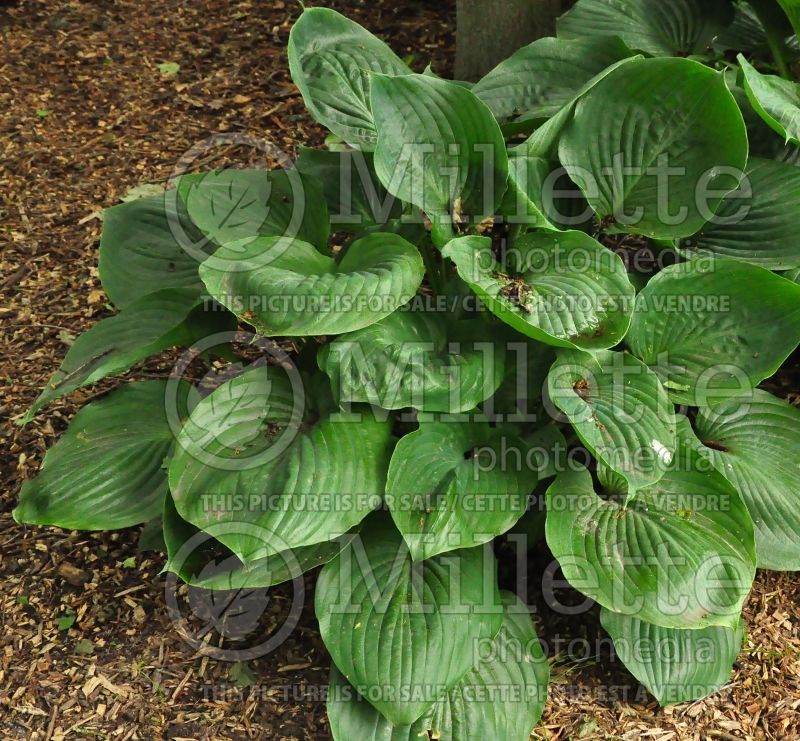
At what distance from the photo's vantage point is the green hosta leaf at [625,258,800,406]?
6.12 feet

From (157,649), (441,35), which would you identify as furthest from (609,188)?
(441,35)

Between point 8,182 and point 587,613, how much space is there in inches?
104

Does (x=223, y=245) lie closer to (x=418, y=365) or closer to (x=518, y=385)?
(x=418, y=365)

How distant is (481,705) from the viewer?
1.95 m

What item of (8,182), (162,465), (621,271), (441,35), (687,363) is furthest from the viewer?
(441,35)

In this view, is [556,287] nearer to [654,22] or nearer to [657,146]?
[657,146]

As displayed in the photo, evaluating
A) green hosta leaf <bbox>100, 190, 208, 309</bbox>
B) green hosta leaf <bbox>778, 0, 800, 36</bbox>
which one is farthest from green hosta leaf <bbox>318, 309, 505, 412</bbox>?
green hosta leaf <bbox>778, 0, 800, 36</bbox>

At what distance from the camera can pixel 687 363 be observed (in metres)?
1.96

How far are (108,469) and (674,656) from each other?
1430 mm

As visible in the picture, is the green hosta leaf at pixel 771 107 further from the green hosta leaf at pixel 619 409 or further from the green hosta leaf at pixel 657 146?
the green hosta leaf at pixel 619 409

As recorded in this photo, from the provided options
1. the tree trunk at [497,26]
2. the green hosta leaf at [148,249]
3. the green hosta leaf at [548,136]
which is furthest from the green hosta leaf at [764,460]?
the tree trunk at [497,26]

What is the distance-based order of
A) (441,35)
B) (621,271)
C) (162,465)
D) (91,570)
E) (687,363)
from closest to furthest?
(621,271) < (687,363) < (162,465) < (91,570) < (441,35)

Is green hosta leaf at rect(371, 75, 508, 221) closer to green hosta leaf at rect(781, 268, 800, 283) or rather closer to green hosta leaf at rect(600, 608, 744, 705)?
green hosta leaf at rect(781, 268, 800, 283)

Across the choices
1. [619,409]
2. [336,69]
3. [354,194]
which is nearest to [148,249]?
[354,194]
